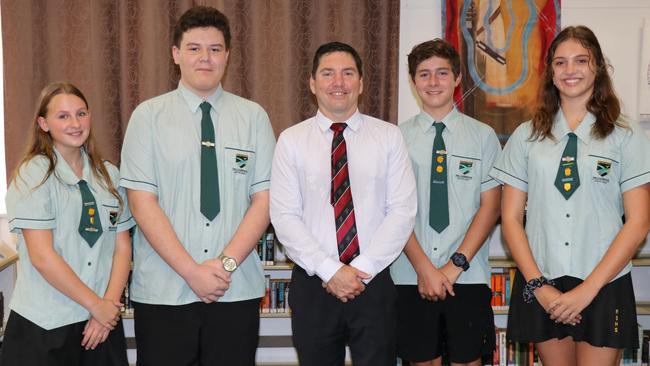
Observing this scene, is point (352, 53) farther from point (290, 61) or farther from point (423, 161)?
point (290, 61)

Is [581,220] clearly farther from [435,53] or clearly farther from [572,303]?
[435,53]

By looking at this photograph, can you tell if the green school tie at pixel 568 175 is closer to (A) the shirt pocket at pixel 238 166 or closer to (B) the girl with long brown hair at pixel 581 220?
(B) the girl with long brown hair at pixel 581 220

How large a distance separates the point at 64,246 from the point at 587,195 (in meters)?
2.08

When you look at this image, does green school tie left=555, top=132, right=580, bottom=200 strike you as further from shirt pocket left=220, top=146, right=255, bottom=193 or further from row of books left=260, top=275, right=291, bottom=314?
row of books left=260, top=275, right=291, bottom=314

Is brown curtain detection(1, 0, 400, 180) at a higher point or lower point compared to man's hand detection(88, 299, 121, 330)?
higher

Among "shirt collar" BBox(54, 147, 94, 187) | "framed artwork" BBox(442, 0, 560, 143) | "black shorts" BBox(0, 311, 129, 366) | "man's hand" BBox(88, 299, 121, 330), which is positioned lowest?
"black shorts" BBox(0, 311, 129, 366)

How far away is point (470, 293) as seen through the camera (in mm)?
2887

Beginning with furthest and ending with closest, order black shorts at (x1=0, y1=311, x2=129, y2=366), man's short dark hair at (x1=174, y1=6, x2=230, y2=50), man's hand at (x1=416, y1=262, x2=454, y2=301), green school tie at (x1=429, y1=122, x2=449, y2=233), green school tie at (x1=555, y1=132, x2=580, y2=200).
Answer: green school tie at (x1=429, y1=122, x2=449, y2=233)
man's hand at (x1=416, y1=262, x2=454, y2=301)
man's short dark hair at (x1=174, y1=6, x2=230, y2=50)
green school tie at (x1=555, y1=132, x2=580, y2=200)
black shorts at (x1=0, y1=311, x2=129, y2=366)

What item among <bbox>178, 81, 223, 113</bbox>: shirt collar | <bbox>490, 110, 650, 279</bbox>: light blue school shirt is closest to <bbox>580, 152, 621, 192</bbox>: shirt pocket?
<bbox>490, 110, 650, 279</bbox>: light blue school shirt

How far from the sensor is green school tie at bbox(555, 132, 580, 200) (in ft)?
8.16

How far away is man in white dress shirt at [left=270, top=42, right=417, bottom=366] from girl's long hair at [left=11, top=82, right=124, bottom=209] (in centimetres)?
70

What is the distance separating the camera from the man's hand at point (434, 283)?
2.78 m

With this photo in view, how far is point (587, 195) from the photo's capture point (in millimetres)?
2475

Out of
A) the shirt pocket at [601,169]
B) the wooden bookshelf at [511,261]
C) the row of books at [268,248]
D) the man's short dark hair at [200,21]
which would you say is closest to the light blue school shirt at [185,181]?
the man's short dark hair at [200,21]
